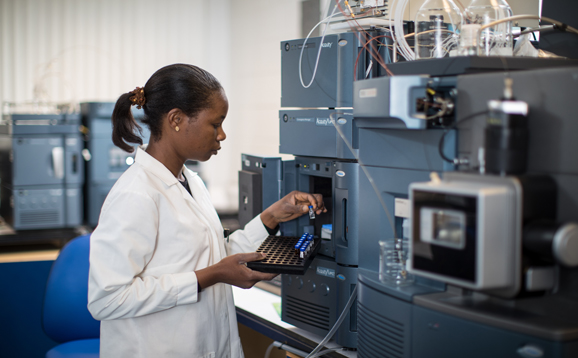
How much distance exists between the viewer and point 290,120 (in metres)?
1.56

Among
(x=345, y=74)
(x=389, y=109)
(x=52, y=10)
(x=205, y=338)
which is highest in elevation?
(x=52, y=10)

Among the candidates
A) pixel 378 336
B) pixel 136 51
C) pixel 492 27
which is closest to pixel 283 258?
pixel 378 336

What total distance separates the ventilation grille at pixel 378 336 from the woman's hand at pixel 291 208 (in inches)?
18.8

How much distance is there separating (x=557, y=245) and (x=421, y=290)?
271 mm

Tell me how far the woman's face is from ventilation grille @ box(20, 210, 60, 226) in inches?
85.2

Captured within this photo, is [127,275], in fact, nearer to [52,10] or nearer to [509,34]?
[509,34]

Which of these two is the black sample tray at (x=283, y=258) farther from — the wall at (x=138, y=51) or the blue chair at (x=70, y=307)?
the wall at (x=138, y=51)

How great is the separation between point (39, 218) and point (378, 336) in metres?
2.69

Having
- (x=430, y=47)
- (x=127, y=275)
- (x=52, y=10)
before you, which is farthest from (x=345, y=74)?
(x=52, y=10)

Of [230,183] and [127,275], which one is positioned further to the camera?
[230,183]

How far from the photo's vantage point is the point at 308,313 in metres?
1.51

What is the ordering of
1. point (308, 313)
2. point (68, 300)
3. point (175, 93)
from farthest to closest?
point (68, 300)
point (308, 313)
point (175, 93)

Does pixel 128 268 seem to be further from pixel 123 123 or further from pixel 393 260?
pixel 393 260

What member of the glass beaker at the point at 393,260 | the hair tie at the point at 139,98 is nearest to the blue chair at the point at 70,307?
the hair tie at the point at 139,98
